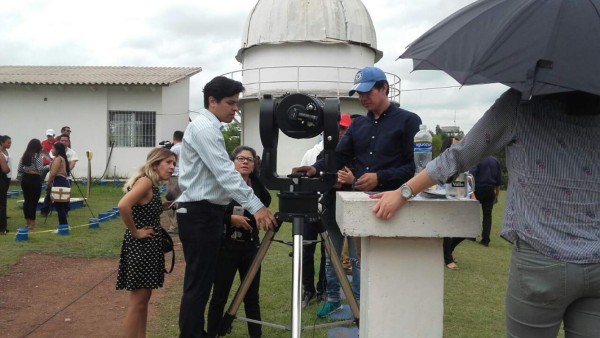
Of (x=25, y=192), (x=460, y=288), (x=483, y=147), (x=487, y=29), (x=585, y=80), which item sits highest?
(x=487, y=29)

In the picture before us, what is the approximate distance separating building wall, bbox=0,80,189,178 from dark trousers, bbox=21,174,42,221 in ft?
37.6

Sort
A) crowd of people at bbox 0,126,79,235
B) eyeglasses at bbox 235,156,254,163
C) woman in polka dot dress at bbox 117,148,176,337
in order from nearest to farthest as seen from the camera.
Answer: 1. woman in polka dot dress at bbox 117,148,176,337
2. eyeglasses at bbox 235,156,254,163
3. crowd of people at bbox 0,126,79,235

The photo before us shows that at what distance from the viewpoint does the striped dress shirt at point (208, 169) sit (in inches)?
129

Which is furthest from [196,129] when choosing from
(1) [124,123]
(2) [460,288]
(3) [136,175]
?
(1) [124,123]

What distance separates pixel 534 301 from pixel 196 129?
217 centimetres

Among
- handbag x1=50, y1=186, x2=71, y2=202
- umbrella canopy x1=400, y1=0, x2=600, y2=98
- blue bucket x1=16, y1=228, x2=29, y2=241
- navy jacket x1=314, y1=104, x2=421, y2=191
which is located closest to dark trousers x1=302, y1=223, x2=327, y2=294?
navy jacket x1=314, y1=104, x2=421, y2=191

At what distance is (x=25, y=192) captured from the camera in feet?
30.2

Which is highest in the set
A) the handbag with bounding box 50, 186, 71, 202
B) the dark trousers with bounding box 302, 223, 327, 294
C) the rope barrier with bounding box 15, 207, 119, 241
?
the handbag with bounding box 50, 186, 71, 202

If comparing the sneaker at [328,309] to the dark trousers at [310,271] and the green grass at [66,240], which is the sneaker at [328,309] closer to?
the dark trousers at [310,271]

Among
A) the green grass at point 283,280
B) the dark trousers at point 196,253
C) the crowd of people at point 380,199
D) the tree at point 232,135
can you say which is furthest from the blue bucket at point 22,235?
the tree at point 232,135

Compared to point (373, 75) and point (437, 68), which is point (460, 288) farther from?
point (437, 68)

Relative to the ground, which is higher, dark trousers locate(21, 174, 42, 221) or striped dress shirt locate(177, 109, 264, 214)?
striped dress shirt locate(177, 109, 264, 214)

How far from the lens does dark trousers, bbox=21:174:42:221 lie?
9.19m

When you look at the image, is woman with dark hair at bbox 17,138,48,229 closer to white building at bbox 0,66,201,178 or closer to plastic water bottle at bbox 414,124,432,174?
plastic water bottle at bbox 414,124,432,174
